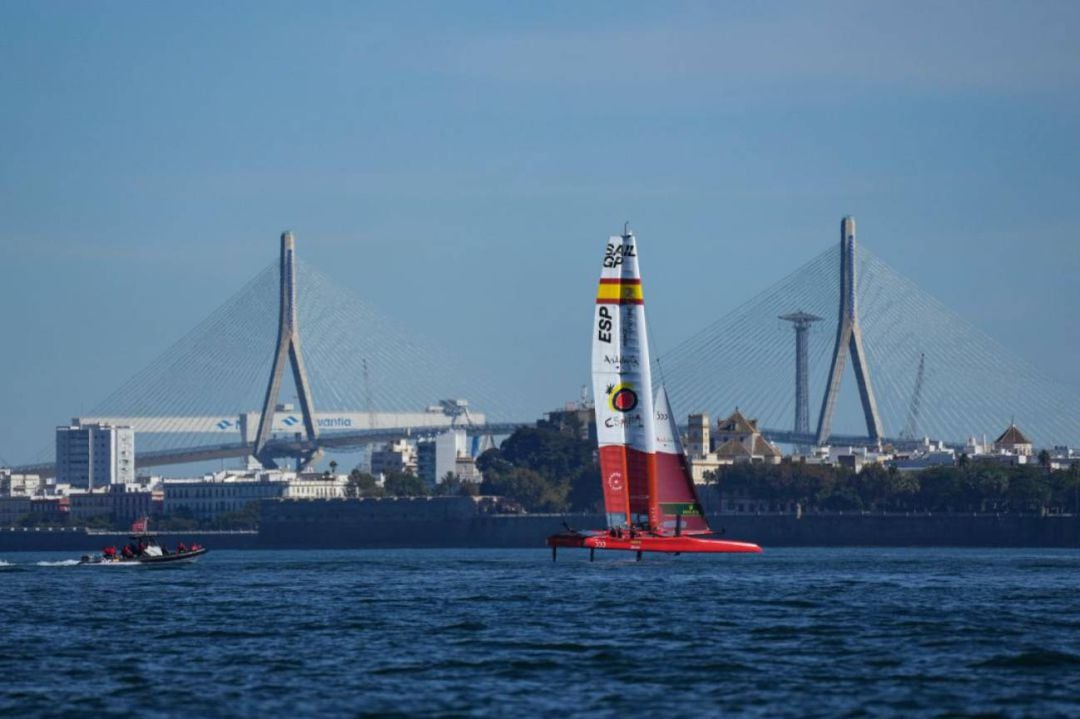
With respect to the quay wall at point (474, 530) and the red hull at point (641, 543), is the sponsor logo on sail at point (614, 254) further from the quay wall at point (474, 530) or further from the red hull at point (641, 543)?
the quay wall at point (474, 530)

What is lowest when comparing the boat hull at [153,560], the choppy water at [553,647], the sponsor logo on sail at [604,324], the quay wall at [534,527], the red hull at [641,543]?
the choppy water at [553,647]

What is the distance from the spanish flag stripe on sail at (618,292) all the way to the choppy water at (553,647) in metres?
8.47

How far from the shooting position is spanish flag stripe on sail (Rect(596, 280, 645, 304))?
243ft

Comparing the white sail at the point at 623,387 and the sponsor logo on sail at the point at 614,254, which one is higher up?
the sponsor logo on sail at the point at 614,254

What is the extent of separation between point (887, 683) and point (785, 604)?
19.4m

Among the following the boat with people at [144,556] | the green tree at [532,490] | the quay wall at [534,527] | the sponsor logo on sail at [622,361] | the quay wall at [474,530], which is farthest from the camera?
the green tree at [532,490]

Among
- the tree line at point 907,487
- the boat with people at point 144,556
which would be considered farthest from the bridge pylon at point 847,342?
the boat with people at point 144,556

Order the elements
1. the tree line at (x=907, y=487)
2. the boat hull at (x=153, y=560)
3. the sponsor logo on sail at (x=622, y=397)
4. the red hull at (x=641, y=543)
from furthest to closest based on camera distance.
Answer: the tree line at (x=907, y=487) → the boat hull at (x=153, y=560) → the sponsor logo on sail at (x=622, y=397) → the red hull at (x=641, y=543)

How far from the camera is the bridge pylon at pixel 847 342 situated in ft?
521

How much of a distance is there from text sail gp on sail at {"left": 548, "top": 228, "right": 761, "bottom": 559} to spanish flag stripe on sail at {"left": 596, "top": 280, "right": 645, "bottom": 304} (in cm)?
3

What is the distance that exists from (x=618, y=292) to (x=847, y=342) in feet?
287

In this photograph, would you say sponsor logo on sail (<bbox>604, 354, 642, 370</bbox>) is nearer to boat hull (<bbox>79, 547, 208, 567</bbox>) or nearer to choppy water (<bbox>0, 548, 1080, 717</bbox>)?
choppy water (<bbox>0, 548, 1080, 717</bbox>)

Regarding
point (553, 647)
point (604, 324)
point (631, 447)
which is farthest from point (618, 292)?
point (553, 647)

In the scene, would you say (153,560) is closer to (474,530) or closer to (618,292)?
(618,292)
